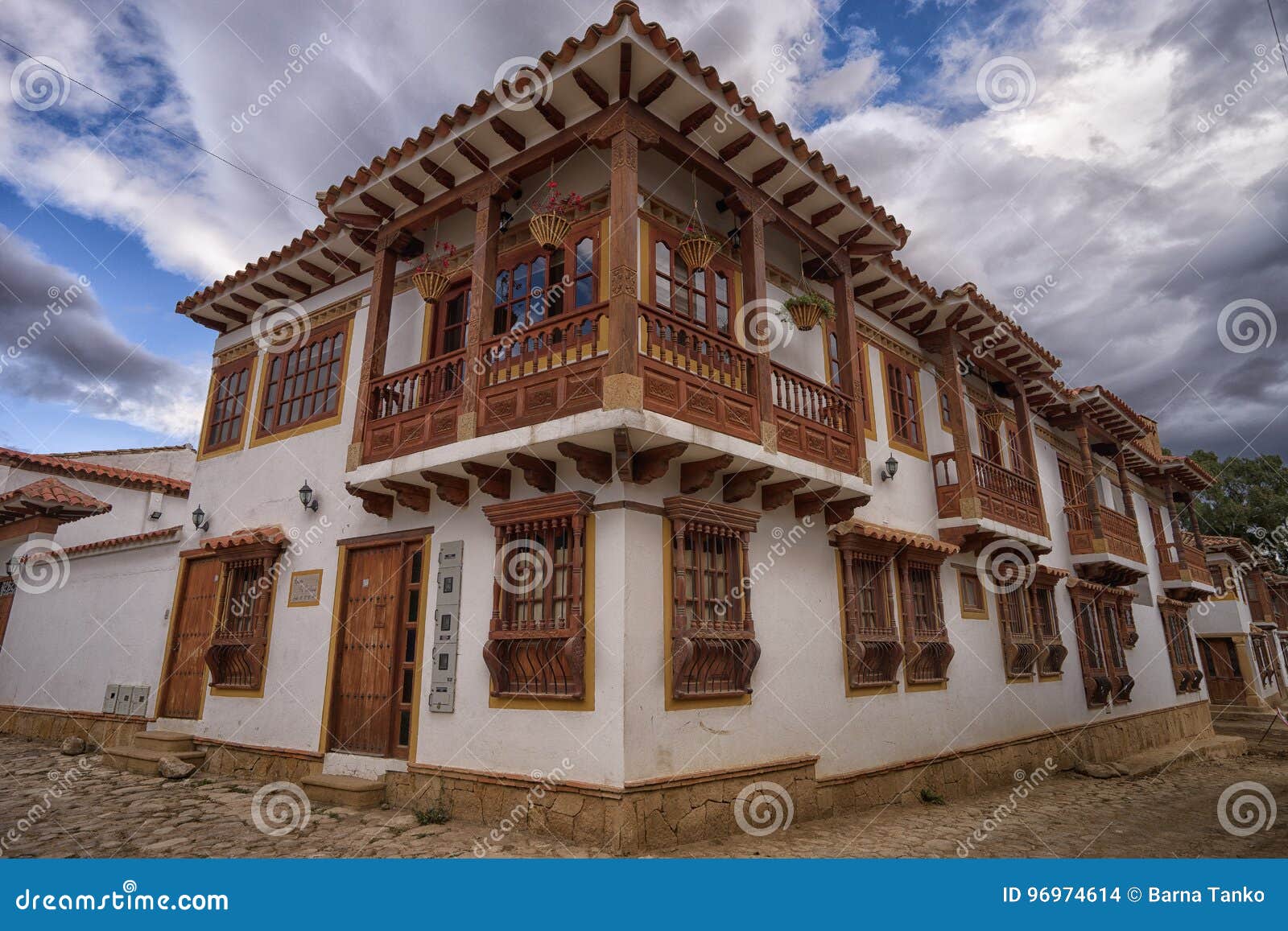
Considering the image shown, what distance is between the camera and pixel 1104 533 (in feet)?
49.8

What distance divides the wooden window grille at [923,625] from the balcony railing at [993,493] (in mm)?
1285

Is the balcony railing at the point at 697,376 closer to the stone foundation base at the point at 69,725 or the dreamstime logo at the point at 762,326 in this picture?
the dreamstime logo at the point at 762,326

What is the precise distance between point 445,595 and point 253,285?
686 centimetres

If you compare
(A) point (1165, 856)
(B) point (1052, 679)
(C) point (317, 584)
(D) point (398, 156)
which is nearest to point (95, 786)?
(C) point (317, 584)

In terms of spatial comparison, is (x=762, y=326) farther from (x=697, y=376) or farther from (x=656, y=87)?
(x=656, y=87)

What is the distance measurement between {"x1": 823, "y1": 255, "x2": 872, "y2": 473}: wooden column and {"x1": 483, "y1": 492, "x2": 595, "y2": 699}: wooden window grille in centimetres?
377

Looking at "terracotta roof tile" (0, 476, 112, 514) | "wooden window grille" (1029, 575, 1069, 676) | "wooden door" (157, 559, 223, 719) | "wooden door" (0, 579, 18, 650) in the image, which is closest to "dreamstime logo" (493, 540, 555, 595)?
"terracotta roof tile" (0, 476, 112, 514)

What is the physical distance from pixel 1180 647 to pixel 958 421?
44.8ft

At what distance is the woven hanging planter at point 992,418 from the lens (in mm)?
13547

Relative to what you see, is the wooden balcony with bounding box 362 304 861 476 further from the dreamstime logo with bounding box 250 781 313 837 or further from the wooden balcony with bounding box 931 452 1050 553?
the dreamstime logo with bounding box 250 781 313 837

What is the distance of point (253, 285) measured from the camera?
1145 cm

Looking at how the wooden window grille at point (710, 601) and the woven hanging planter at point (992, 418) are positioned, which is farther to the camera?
the woven hanging planter at point (992, 418)

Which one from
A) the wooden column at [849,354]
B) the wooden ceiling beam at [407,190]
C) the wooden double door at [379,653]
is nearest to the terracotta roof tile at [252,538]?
the wooden double door at [379,653]

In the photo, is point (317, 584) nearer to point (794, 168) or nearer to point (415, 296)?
point (415, 296)
